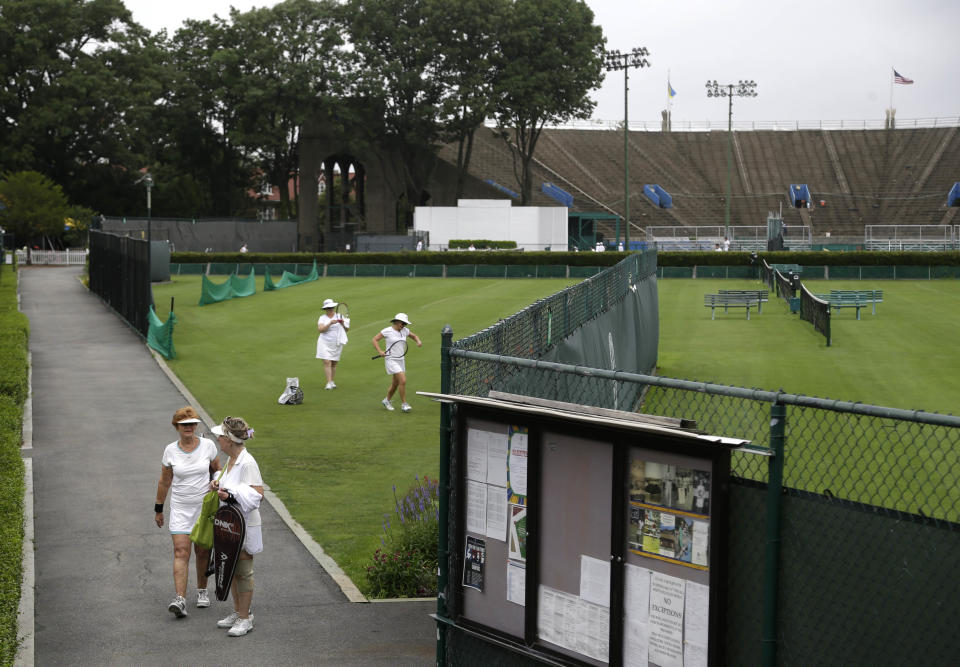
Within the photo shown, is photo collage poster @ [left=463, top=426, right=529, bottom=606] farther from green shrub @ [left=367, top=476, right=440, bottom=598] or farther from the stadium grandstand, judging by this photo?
the stadium grandstand

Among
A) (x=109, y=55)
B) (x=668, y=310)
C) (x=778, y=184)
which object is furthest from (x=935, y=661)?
(x=778, y=184)

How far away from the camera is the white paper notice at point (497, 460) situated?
6.93 meters

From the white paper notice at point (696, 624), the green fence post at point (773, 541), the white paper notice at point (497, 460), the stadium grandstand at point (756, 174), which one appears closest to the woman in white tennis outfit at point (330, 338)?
the white paper notice at point (497, 460)

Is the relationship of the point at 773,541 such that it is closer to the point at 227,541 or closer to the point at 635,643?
the point at 635,643

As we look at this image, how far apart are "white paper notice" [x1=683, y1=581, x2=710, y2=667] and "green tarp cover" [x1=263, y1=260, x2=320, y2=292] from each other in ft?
135

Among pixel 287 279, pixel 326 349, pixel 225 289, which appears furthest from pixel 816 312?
pixel 287 279

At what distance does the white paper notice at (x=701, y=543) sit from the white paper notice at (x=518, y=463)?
1269 mm

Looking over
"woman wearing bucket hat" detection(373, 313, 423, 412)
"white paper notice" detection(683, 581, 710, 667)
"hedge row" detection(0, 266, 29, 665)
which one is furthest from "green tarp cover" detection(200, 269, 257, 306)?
"white paper notice" detection(683, 581, 710, 667)

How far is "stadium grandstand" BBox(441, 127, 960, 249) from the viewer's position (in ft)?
298

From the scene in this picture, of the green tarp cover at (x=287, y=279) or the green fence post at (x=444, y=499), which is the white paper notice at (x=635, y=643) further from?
the green tarp cover at (x=287, y=279)

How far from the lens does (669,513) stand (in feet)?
19.6

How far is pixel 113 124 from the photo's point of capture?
77.7m

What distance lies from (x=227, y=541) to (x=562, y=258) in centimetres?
4982

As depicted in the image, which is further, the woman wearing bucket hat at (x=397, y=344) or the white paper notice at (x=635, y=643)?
the woman wearing bucket hat at (x=397, y=344)
